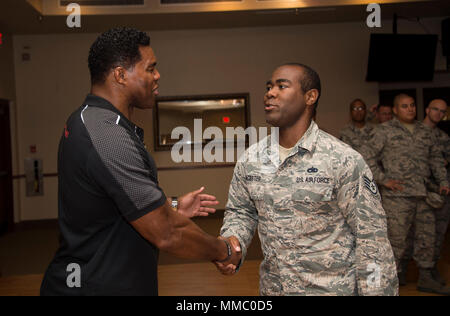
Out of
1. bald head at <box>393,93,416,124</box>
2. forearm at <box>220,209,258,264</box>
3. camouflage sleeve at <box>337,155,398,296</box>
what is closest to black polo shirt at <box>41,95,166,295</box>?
forearm at <box>220,209,258,264</box>

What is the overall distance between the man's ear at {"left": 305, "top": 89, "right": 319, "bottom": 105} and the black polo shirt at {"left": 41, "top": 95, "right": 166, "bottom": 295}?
0.86 metres

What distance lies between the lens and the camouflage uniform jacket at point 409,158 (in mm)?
3943

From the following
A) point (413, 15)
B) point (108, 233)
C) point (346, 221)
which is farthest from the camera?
point (413, 15)

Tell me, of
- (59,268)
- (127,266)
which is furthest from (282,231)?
(59,268)

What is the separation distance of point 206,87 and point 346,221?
6074mm

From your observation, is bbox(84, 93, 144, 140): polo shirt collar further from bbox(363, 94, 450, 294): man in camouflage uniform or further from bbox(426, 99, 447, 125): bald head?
bbox(426, 99, 447, 125): bald head

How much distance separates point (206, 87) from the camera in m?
7.53

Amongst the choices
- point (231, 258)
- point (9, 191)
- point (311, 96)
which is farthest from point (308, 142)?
point (9, 191)

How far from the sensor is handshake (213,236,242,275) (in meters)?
1.79

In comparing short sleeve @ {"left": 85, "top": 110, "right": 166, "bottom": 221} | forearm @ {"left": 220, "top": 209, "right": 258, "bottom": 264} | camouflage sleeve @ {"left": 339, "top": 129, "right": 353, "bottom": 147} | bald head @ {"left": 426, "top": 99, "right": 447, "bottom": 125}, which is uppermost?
bald head @ {"left": 426, "top": 99, "right": 447, "bottom": 125}

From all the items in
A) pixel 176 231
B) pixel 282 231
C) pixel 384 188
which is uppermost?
pixel 176 231

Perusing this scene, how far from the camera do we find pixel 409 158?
3.97 meters

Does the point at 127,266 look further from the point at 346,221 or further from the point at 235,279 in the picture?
the point at 235,279

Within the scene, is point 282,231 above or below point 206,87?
below
